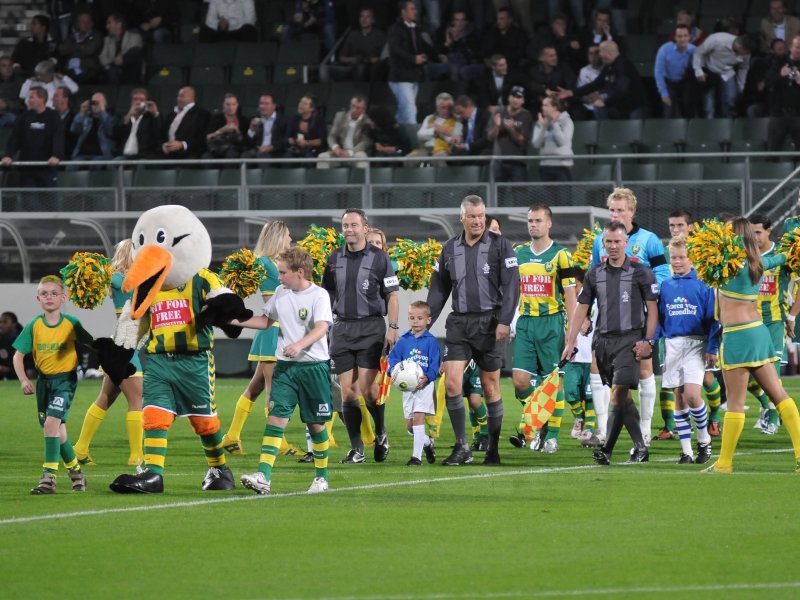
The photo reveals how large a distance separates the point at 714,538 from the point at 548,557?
107cm

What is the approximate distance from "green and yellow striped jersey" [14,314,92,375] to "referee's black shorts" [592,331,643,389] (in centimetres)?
400

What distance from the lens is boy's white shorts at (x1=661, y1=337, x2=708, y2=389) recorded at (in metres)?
12.7

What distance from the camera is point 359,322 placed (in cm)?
1248

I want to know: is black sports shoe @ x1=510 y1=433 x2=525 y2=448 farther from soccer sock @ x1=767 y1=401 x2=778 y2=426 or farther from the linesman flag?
soccer sock @ x1=767 y1=401 x2=778 y2=426

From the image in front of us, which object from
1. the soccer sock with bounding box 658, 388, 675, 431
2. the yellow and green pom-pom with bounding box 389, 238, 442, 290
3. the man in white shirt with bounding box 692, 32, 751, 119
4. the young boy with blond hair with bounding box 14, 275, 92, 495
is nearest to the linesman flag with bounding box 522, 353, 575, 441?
the soccer sock with bounding box 658, 388, 675, 431

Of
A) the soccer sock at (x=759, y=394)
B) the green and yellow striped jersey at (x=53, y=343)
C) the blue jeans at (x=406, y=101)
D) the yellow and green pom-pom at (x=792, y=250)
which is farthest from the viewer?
the blue jeans at (x=406, y=101)

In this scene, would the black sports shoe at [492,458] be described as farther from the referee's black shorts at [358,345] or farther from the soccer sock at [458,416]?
the referee's black shorts at [358,345]

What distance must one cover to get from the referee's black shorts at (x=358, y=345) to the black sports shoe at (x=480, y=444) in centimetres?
144

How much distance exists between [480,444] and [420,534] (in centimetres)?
536

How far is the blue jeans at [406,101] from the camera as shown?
24312 millimetres

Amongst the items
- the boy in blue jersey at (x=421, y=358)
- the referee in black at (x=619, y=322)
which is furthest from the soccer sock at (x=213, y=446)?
the referee in black at (x=619, y=322)

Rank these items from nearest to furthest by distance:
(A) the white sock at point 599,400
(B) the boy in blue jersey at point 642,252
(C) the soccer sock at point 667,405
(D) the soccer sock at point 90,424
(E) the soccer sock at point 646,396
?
(D) the soccer sock at point 90,424 < (B) the boy in blue jersey at point 642,252 < (E) the soccer sock at point 646,396 < (A) the white sock at point 599,400 < (C) the soccer sock at point 667,405

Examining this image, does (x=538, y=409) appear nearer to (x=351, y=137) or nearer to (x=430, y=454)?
(x=430, y=454)

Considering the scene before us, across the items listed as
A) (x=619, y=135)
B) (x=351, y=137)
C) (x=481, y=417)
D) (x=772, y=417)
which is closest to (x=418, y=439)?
(x=481, y=417)
